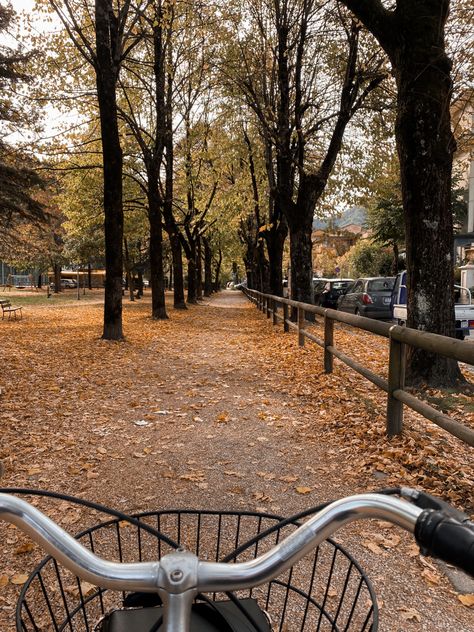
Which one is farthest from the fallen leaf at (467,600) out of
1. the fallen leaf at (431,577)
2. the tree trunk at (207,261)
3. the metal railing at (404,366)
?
the tree trunk at (207,261)

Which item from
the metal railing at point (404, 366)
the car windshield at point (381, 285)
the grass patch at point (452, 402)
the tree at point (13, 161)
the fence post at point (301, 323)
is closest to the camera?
the metal railing at point (404, 366)

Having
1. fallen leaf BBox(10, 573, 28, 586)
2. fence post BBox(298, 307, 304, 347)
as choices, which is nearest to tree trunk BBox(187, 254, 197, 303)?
fence post BBox(298, 307, 304, 347)

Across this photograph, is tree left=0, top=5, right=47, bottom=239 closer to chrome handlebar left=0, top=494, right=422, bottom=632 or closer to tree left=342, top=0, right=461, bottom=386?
tree left=342, top=0, right=461, bottom=386

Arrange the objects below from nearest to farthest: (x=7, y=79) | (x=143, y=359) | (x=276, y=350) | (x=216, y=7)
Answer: (x=143, y=359)
(x=276, y=350)
(x=216, y=7)
(x=7, y=79)

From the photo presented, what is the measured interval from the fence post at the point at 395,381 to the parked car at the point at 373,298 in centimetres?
1312

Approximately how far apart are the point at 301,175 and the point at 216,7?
16.6 ft

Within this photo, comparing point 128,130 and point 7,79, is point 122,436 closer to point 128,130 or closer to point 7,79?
point 7,79

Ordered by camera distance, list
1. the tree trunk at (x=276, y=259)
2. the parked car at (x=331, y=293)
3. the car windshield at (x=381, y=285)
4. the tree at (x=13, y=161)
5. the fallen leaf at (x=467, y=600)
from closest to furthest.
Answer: the fallen leaf at (x=467, y=600)
the tree at (x=13, y=161)
the car windshield at (x=381, y=285)
the tree trunk at (x=276, y=259)
the parked car at (x=331, y=293)

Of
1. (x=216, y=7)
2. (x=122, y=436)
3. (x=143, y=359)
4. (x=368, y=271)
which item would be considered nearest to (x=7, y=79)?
(x=216, y=7)

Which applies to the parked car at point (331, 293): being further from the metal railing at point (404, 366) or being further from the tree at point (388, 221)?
the metal railing at point (404, 366)

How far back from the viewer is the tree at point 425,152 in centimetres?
597

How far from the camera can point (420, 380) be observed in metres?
6.40

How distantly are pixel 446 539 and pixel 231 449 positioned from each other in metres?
4.06

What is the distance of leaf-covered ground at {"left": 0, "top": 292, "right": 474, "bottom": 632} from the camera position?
2.98 m
